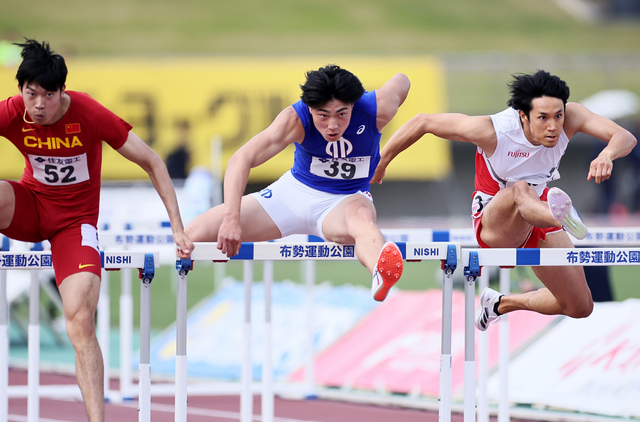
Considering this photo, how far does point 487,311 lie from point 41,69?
2.85 metres

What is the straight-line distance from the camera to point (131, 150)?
4.08 m

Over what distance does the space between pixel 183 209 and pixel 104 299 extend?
15.7 feet

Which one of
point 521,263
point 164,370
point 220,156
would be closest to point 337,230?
point 521,263

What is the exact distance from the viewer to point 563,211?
407cm

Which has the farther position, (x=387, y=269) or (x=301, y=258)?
(x=301, y=258)

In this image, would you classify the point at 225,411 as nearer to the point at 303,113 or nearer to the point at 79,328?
the point at 79,328

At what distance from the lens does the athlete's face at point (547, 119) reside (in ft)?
14.3

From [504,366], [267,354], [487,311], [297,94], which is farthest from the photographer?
[297,94]

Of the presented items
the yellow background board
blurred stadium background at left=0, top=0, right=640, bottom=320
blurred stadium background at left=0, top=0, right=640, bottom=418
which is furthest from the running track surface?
the yellow background board

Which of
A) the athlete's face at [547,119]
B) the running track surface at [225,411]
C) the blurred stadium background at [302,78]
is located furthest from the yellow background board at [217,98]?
the athlete's face at [547,119]

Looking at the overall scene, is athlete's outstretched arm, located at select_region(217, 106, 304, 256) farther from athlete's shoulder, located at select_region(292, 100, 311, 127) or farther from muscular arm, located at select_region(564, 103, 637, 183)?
muscular arm, located at select_region(564, 103, 637, 183)

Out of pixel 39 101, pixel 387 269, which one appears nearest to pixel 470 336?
pixel 387 269

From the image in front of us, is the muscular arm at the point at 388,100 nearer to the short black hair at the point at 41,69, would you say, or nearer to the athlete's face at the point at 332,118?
the athlete's face at the point at 332,118

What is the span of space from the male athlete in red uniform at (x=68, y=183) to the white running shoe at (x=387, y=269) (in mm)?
920
